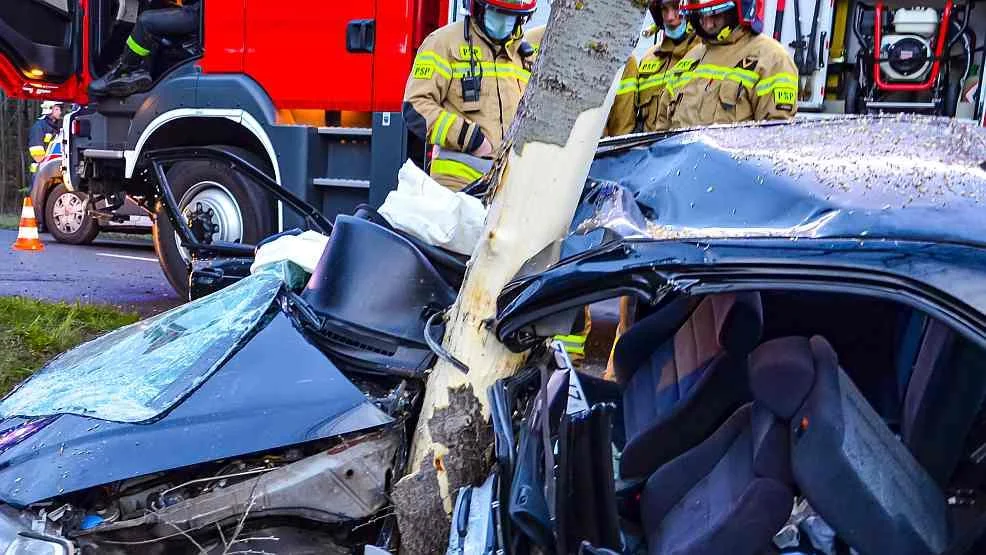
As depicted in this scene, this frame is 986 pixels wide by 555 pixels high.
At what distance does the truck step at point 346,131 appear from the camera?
484 cm

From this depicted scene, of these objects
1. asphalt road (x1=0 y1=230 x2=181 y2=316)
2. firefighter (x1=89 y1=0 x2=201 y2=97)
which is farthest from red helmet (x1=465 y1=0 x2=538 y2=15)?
asphalt road (x1=0 y1=230 x2=181 y2=316)

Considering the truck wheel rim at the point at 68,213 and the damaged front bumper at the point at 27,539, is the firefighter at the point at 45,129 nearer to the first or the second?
the truck wheel rim at the point at 68,213

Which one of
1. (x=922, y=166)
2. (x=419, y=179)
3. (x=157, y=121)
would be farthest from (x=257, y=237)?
(x=922, y=166)

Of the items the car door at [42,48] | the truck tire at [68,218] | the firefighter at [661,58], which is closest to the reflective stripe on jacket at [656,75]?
the firefighter at [661,58]

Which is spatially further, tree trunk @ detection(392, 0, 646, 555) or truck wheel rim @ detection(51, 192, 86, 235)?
truck wheel rim @ detection(51, 192, 86, 235)

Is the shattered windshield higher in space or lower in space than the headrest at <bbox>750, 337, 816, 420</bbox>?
lower

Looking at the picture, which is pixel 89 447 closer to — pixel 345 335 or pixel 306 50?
pixel 345 335

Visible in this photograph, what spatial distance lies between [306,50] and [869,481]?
423cm

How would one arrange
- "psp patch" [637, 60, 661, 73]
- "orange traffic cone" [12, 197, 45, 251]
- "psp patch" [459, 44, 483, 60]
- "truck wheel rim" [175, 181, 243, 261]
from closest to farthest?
1. "psp patch" [459, 44, 483, 60]
2. "psp patch" [637, 60, 661, 73]
3. "truck wheel rim" [175, 181, 243, 261]
4. "orange traffic cone" [12, 197, 45, 251]

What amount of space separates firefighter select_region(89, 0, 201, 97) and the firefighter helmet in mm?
3216

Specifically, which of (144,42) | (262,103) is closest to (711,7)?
(262,103)

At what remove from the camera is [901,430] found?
166cm

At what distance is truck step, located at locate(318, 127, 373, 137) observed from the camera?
15.9 ft

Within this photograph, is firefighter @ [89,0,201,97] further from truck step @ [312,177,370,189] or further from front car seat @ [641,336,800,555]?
front car seat @ [641,336,800,555]
